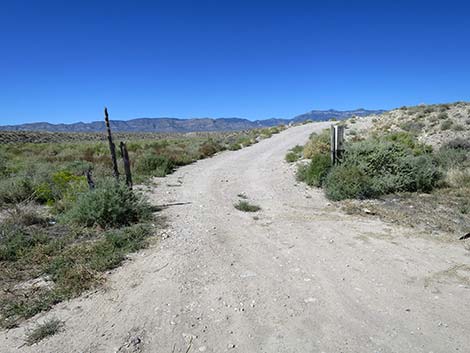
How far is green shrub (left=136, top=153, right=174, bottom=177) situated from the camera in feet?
47.9

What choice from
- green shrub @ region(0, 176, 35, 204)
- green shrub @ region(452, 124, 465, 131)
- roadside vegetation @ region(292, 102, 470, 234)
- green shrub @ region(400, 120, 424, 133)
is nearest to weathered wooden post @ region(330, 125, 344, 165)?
roadside vegetation @ region(292, 102, 470, 234)

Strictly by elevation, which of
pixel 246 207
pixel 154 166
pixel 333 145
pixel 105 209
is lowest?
pixel 246 207

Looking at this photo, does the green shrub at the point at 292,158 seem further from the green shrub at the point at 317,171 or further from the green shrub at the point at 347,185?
the green shrub at the point at 347,185

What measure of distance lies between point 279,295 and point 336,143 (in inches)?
313

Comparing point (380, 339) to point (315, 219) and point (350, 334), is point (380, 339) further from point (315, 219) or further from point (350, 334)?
point (315, 219)

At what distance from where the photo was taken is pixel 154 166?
15.4m

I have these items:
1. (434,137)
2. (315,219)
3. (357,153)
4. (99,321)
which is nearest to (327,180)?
(357,153)

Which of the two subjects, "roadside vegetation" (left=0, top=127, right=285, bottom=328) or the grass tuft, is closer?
the grass tuft

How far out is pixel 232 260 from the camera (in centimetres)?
586

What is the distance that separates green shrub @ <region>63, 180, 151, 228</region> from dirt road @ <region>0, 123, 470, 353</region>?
42.7 inches

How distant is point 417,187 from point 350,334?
8.03 m

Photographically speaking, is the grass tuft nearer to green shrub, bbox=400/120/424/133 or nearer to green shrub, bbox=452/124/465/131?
green shrub, bbox=452/124/465/131

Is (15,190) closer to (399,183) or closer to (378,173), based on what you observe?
(378,173)

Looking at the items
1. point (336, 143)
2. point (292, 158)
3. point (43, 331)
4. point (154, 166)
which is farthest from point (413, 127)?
point (43, 331)
